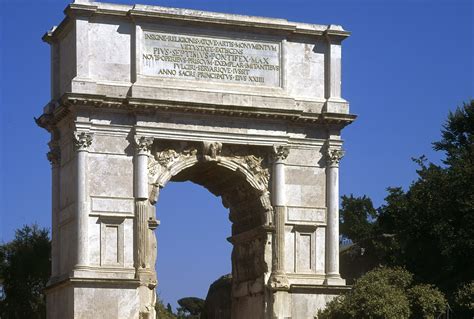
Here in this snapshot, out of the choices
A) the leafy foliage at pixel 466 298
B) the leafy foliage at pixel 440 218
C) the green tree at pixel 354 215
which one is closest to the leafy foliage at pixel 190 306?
the green tree at pixel 354 215

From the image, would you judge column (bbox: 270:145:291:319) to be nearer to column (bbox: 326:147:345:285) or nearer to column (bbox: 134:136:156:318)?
column (bbox: 326:147:345:285)

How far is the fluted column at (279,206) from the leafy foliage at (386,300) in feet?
6.50

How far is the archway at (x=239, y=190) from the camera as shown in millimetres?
46156

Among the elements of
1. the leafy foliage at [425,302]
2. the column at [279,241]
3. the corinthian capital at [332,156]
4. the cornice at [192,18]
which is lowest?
the leafy foliage at [425,302]

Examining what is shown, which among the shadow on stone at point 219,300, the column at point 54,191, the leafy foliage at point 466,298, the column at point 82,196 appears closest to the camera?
the column at point 82,196

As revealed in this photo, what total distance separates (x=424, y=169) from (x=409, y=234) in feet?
13.7

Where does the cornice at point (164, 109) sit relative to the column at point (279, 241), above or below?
above

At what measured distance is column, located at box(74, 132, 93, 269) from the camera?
146ft

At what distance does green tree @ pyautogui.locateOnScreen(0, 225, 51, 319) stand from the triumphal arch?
1544 centimetres

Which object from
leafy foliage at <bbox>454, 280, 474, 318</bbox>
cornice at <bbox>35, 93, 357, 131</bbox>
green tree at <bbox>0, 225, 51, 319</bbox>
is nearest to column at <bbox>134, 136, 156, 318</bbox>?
cornice at <bbox>35, 93, 357, 131</bbox>

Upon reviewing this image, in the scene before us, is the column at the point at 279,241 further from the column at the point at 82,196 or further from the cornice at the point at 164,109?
the column at the point at 82,196

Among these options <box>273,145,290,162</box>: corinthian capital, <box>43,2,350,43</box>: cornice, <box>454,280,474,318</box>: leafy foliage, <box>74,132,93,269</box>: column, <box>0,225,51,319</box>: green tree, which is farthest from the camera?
<box>0,225,51,319</box>: green tree

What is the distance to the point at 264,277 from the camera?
4716cm

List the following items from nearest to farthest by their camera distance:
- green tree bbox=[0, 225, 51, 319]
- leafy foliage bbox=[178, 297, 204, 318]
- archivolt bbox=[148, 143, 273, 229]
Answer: archivolt bbox=[148, 143, 273, 229] → green tree bbox=[0, 225, 51, 319] → leafy foliage bbox=[178, 297, 204, 318]
